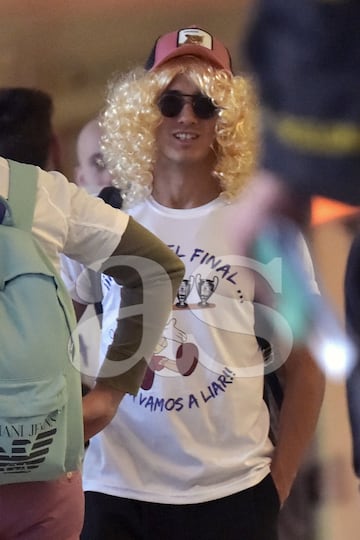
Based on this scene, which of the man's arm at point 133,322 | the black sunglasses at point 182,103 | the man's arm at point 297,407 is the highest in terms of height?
the black sunglasses at point 182,103

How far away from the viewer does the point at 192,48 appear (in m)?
1.06

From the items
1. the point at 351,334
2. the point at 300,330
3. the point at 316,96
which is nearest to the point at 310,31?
the point at 316,96

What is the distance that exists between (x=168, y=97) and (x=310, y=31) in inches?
27.2

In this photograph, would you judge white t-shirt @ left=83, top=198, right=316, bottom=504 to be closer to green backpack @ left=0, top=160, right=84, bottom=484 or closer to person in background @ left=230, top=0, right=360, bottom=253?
green backpack @ left=0, top=160, right=84, bottom=484

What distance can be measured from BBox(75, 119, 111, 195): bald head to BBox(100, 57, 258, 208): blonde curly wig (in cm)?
6

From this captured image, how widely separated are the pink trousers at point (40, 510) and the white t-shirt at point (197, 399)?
0.21m

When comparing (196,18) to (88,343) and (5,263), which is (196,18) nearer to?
(88,343)

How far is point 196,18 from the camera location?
1.16 m

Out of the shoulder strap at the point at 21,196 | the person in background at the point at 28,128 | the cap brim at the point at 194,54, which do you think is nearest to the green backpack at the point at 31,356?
the shoulder strap at the point at 21,196

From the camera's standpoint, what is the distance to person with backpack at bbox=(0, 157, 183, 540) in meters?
0.72

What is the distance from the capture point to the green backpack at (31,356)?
710 millimetres

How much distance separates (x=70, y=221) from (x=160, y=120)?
33 cm

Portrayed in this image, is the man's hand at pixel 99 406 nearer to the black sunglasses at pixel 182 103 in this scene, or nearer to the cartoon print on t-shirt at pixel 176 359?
the cartoon print on t-shirt at pixel 176 359

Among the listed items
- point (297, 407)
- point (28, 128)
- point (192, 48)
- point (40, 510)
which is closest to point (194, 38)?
point (192, 48)
